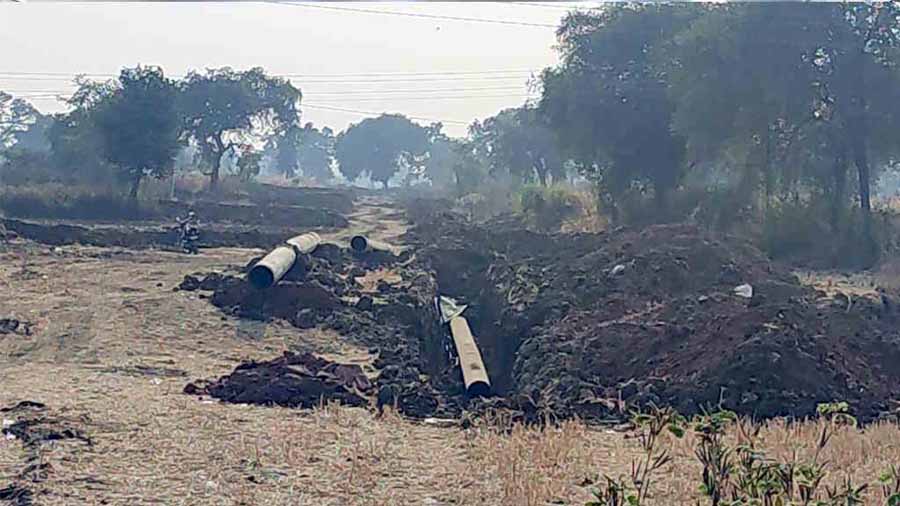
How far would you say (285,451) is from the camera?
7953 millimetres

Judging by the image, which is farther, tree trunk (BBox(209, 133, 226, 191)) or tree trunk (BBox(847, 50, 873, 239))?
tree trunk (BBox(209, 133, 226, 191))

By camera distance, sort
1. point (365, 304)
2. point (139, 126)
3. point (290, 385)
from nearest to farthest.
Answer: point (290, 385) < point (365, 304) < point (139, 126)

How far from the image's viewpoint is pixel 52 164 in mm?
53750

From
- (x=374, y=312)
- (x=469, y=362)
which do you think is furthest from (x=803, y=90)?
(x=469, y=362)

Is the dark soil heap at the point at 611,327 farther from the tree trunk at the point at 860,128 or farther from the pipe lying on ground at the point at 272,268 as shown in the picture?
the tree trunk at the point at 860,128

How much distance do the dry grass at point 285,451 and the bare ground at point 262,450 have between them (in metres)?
0.01

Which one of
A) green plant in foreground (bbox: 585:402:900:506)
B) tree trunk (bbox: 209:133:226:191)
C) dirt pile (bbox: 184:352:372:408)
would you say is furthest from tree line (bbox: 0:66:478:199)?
green plant in foreground (bbox: 585:402:900:506)

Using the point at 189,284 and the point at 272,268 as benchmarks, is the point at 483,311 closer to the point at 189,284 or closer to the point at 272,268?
the point at 272,268

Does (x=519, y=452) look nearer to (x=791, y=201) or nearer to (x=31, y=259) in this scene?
(x=31, y=259)

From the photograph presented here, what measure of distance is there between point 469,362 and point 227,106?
50844 millimetres

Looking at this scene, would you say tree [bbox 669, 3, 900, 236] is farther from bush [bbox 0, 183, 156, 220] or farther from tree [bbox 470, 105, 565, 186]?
tree [bbox 470, 105, 565, 186]

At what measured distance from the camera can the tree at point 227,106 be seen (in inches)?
2377

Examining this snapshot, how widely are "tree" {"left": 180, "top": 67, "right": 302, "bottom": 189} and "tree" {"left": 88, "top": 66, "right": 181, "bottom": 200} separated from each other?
15.0 meters

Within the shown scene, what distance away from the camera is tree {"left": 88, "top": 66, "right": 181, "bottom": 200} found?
4012 cm
